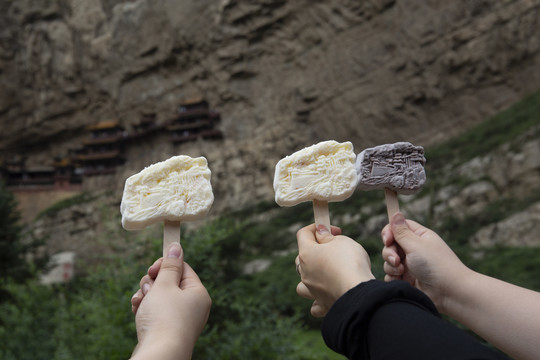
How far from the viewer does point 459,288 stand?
1279 millimetres

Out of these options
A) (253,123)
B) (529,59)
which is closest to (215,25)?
(253,123)

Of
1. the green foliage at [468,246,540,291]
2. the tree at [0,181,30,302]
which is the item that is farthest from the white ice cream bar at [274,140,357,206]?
the tree at [0,181,30,302]

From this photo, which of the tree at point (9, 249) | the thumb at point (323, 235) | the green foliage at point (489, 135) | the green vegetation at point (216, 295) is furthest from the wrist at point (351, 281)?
the green foliage at point (489, 135)

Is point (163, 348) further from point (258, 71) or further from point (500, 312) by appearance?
point (258, 71)

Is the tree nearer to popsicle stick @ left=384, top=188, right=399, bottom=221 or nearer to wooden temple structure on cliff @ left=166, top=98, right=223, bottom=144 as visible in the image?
popsicle stick @ left=384, top=188, right=399, bottom=221

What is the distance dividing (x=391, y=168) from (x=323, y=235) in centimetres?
42

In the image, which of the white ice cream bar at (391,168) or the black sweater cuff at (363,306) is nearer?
the black sweater cuff at (363,306)

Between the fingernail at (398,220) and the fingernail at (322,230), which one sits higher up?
the fingernail at (322,230)

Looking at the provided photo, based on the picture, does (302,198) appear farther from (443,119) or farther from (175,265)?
(443,119)

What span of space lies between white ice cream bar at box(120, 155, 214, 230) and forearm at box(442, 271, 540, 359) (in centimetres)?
94

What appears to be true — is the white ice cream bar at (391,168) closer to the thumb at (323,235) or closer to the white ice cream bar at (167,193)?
the thumb at (323,235)

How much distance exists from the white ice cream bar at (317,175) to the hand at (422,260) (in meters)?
Answer: 0.24

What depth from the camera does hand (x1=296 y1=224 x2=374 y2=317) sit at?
110cm

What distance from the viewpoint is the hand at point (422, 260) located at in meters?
1.32
